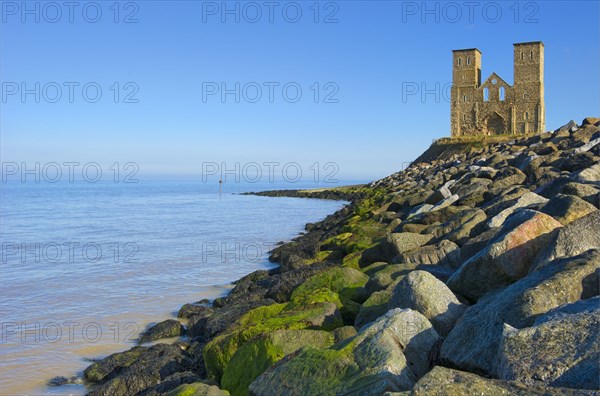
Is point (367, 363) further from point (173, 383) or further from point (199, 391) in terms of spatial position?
point (173, 383)

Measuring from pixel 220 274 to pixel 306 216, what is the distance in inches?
801

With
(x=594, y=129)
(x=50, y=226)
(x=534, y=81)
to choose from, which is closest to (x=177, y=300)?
(x=594, y=129)

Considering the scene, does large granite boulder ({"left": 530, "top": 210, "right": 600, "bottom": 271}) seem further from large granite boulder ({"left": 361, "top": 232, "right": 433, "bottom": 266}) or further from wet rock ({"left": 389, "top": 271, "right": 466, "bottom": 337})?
large granite boulder ({"left": 361, "top": 232, "right": 433, "bottom": 266})

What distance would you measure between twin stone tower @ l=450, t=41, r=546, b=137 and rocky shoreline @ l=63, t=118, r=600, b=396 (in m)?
52.0

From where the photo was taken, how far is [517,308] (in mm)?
3879

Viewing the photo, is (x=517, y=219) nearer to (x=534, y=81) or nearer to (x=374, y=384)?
(x=374, y=384)

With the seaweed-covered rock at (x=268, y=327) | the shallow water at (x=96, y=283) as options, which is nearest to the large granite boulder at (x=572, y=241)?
the seaweed-covered rock at (x=268, y=327)

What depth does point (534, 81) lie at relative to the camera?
186 feet

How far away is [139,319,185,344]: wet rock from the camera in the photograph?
8781 millimetres

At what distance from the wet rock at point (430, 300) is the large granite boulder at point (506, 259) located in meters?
0.40

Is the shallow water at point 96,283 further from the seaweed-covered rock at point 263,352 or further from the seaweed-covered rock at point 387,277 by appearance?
the seaweed-covered rock at point 387,277

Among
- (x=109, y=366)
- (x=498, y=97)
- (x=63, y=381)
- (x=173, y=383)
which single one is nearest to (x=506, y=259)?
(x=173, y=383)

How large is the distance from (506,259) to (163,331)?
18.7 ft

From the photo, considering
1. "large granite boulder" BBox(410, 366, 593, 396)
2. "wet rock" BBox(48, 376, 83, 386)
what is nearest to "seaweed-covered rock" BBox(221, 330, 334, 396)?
"large granite boulder" BBox(410, 366, 593, 396)
